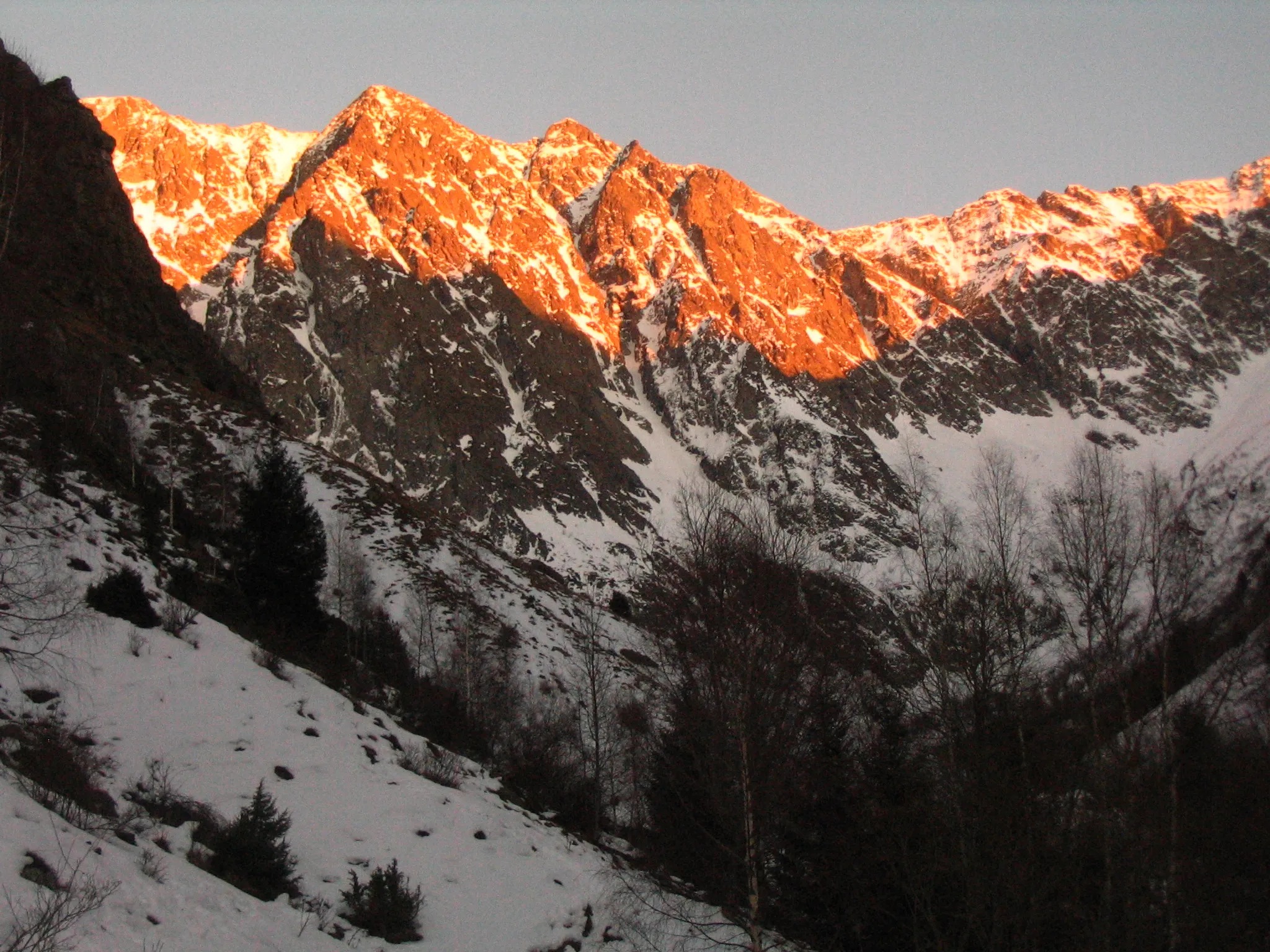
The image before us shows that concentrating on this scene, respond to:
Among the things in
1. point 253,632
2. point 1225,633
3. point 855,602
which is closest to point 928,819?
point 855,602

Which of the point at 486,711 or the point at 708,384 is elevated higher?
the point at 708,384

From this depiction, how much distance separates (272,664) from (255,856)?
8091 mm

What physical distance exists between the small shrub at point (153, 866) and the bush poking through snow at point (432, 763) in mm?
7693

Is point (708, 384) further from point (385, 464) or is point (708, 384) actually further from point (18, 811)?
point (18, 811)

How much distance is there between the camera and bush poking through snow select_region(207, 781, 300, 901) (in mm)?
10898

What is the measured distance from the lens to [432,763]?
18844mm

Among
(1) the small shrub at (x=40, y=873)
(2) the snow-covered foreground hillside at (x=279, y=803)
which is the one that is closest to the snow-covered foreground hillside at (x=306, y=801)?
(2) the snow-covered foreground hillside at (x=279, y=803)

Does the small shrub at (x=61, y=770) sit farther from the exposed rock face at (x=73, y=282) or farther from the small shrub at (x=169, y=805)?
the exposed rock face at (x=73, y=282)

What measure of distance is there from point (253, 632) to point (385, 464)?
334 ft

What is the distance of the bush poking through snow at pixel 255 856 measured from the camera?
10.9 m

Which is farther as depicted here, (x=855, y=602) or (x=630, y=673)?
(x=630, y=673)

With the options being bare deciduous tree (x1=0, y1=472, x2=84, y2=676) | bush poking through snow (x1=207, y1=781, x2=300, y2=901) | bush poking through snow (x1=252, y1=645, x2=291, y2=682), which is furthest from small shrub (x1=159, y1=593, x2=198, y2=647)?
bush poking through snow (x1=207, y1=781, x2=300, y2=901)

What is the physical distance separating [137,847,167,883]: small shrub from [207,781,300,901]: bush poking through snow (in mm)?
1097

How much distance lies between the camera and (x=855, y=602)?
52.5 ft
